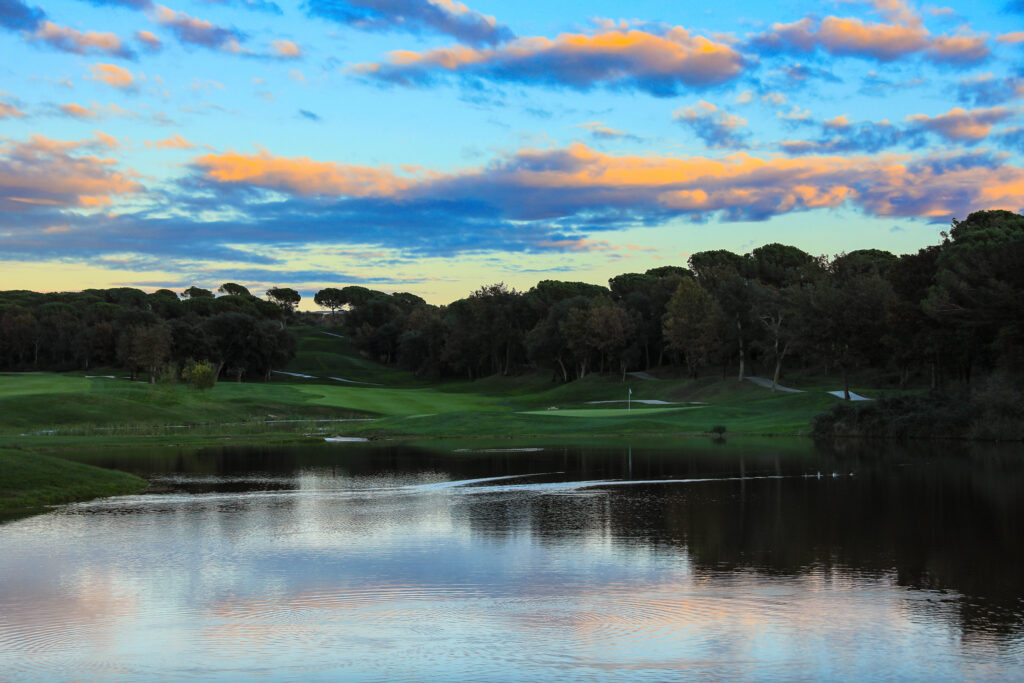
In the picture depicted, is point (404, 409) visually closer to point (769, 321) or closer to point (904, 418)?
point (769, 321)

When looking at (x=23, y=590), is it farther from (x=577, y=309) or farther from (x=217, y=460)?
(x=577, y=309)

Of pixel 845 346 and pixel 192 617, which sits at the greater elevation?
pixel 845 346

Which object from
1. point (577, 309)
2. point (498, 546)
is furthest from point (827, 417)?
point (577, 309)

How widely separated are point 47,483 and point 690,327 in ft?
251

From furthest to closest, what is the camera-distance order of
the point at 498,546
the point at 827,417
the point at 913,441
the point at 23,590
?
the point at 827,417 → the point at 913,441 → the point at 498,546 → the point at 23,590

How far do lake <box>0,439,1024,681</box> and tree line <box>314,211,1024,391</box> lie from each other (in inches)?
1025

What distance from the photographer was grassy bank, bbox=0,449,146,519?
27062 mm

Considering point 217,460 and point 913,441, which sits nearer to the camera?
point 217,460

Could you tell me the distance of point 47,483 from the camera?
96.0 ft

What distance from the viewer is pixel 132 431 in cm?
5962

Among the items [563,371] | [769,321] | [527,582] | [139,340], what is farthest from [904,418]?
[139,340]

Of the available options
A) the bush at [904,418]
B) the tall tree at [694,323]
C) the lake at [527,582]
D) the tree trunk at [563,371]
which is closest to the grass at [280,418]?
the bush at [904,418]

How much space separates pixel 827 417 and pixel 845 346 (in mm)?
19493

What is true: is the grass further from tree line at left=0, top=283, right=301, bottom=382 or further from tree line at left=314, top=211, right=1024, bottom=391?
tree line at left=0, top=283, right=301, bottom=382
